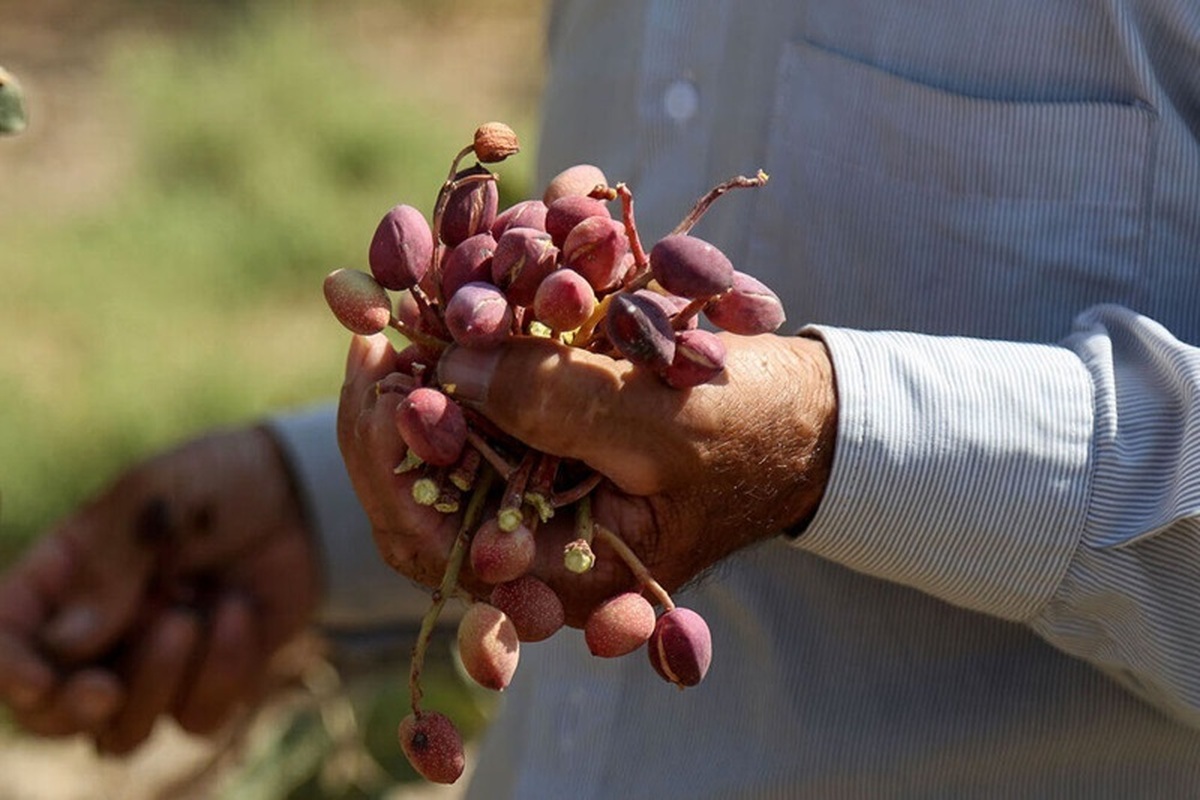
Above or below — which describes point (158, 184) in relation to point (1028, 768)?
below

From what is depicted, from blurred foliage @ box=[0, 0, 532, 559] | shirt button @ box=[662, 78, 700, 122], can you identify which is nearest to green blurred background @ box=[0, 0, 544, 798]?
blurred foliage @ box=[0, 0, 532, 559]

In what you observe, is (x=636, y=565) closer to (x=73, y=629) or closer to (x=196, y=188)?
(x=73, y=629)

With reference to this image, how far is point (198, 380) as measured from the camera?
3189 millimetres

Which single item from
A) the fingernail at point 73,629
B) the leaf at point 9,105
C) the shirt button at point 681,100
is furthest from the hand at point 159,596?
the leaf at point 9,105

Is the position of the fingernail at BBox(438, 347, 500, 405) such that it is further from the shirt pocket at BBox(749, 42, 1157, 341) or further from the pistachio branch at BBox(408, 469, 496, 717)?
the shirt pocket at BBox(749, 42, 1157, 341)

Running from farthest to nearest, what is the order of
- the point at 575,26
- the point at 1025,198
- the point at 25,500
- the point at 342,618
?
the point at 25,500, the point at 342,618, the point at 575,26, the point at 1025,198

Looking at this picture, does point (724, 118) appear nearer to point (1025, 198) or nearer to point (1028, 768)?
point (1025, 198)

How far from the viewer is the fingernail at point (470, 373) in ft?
2.72

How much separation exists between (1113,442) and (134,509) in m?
1.04

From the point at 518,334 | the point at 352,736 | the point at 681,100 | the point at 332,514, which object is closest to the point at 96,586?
the point at 332,514

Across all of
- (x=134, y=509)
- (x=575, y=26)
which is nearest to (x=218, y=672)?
(x=134, y=509)

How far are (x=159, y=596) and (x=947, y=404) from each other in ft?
3.32

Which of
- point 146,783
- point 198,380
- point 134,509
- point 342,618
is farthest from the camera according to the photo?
point 198,380

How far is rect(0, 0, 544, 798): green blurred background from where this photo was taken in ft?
10.3
